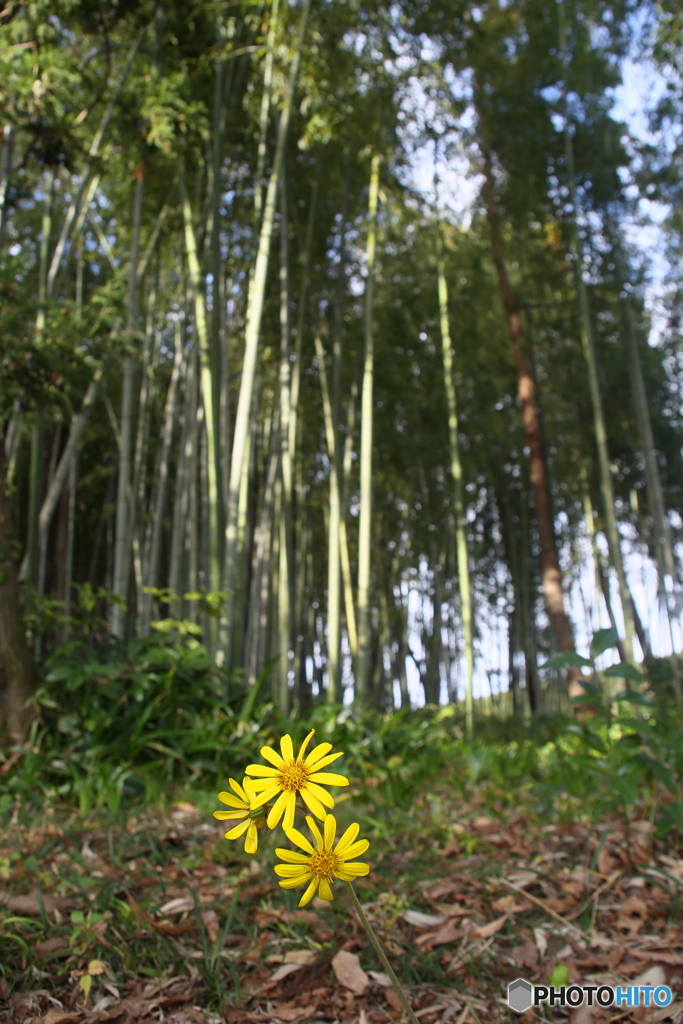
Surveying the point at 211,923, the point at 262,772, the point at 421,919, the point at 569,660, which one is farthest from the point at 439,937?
the point at 262,772

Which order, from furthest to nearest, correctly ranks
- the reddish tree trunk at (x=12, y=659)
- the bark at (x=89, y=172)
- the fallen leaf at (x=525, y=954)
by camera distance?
the bark at (x=89, y=172), the reddish tree trunk at (x=12, y=659), the fallen leaf at (x=525, y=954)

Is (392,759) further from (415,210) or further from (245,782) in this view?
(415,210)

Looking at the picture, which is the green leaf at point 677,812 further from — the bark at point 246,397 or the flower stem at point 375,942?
A: the bark at point 246,397

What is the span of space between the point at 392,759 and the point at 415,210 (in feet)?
14.5

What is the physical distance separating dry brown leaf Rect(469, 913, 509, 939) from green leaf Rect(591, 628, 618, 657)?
0.51 meters

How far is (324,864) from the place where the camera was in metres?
0.57

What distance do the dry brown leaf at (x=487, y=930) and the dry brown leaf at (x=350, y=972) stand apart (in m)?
0.24

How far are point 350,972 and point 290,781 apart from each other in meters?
0.60

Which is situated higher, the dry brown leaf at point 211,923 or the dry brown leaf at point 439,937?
the dry brown leaf at point 211,923

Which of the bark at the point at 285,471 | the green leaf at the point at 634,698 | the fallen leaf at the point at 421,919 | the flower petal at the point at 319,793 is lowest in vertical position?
the fallen leaf at the point at 421,919

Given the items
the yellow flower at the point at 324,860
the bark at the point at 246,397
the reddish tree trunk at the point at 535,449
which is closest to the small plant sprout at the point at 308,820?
the yellow flower at the point at 324,860

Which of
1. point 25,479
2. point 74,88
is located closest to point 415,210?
point 74,88

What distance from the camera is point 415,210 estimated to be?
203 inches

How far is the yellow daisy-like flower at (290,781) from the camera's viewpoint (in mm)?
559
